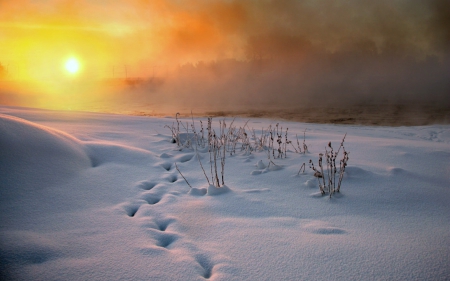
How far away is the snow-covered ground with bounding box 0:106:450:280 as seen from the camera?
1.67 m

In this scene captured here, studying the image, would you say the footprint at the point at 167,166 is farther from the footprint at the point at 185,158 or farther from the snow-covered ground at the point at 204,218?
the footprint at the point at 185,158

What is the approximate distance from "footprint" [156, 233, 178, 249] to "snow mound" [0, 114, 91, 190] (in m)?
1.54

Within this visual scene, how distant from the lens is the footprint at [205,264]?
1.68 m

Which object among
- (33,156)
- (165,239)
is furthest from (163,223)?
(33,156)

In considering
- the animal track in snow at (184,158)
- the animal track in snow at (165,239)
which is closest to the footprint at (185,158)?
the animal track in snow at (184,158)

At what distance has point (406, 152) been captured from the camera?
430 centimetres

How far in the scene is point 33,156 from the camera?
3047 mm

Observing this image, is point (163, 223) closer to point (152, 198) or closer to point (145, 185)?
point (152, 198)

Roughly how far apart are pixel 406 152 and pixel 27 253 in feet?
16.3

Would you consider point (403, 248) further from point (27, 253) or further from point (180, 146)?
point (180, 146)

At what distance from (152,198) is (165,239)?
831 mm

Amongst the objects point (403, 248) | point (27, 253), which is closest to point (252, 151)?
point (403, 248)

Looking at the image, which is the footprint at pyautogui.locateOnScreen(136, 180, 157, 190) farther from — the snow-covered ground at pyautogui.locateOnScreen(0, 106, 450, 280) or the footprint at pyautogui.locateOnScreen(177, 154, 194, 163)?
the footprint at pyautogui.locateOnScreen(177, 154, 194, 163)

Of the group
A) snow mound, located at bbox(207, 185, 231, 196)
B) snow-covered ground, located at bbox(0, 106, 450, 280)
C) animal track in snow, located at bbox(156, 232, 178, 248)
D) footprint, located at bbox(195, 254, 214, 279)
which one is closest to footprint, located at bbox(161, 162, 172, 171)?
snow-covered ground, located at bbox(0, 106, 450, 280)
